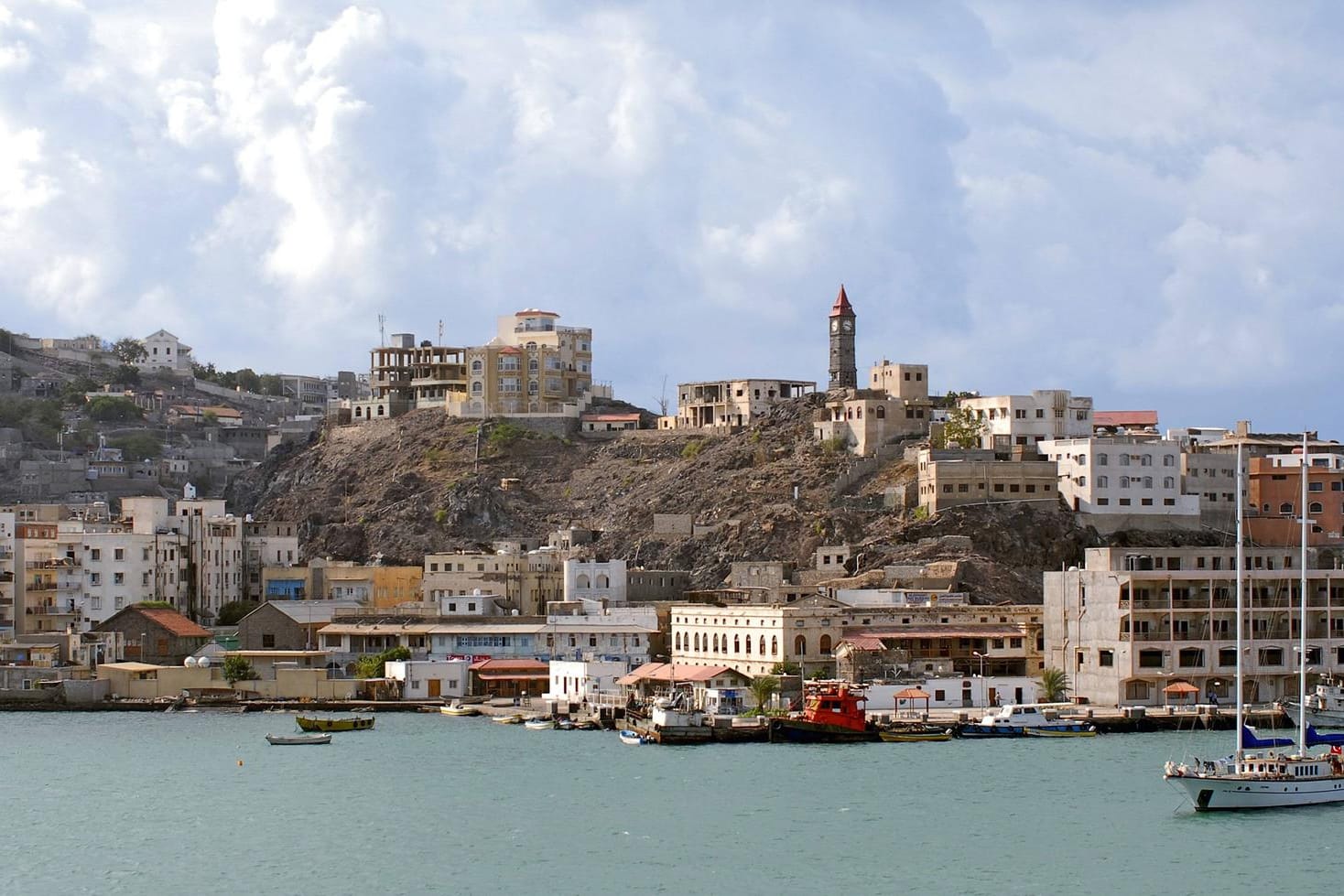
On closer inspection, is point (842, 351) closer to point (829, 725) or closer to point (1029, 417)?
point (1029, 417)

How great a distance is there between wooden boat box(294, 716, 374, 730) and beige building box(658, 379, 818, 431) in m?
45.9

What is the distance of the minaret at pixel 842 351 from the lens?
410ft

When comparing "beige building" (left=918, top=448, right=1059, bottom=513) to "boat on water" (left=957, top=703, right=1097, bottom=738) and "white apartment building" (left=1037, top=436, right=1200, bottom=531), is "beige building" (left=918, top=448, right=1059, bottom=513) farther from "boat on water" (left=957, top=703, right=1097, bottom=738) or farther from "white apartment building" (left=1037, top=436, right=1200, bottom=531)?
"boat on water" (left=957, top=703, right=1097, bottom=738)

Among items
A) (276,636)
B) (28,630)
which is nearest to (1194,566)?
(276,636)

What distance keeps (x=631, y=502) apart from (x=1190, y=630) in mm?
41147

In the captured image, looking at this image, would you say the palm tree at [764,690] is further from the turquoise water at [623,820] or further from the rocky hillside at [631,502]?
the rocky hillside at [631,502]

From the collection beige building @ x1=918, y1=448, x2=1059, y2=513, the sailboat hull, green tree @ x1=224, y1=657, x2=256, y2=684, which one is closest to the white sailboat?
the sailboat hull

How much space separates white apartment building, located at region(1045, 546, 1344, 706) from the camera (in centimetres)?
8369

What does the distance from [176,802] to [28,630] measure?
38406 mm

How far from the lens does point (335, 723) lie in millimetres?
81875

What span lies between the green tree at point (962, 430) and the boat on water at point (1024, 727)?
3166 centimetres

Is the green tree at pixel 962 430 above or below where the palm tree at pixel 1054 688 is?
above

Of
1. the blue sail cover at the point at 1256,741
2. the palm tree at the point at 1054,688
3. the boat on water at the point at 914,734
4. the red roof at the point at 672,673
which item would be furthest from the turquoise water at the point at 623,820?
the red roof at the point at 672,673

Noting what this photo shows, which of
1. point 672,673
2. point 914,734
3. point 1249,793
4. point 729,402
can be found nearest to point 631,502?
point 729,402
